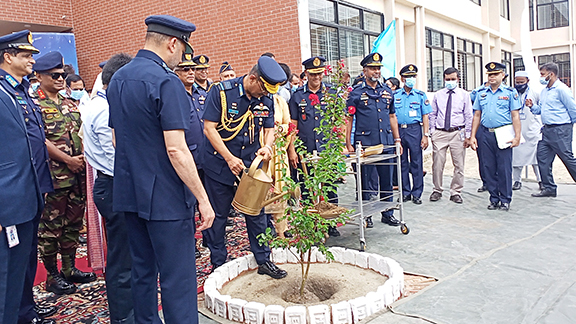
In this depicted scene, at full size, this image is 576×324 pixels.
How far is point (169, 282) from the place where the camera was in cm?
246

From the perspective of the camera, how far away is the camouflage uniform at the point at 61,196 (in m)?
3.94

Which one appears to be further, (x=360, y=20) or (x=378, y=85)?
(x=360, y=20)

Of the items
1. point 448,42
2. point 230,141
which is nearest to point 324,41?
point 230,141

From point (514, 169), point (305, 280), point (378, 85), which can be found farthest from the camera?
point (514, 169)

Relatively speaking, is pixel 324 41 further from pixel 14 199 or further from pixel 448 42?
pixel 448 42

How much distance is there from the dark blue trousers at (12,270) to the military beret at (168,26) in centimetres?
127

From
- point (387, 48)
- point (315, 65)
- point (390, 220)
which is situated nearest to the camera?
point (315, 65)

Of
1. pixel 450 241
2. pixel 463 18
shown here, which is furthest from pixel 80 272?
pixel 463 18

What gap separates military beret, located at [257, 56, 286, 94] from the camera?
338cm

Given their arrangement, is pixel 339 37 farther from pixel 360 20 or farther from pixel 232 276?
pixel 232 276

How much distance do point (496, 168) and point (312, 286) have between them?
3.84m

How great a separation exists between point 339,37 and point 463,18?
8554mm

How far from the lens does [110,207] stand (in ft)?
9.70

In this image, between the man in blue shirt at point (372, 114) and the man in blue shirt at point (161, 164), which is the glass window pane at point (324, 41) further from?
the man in blue shirt at point (161, 164)
